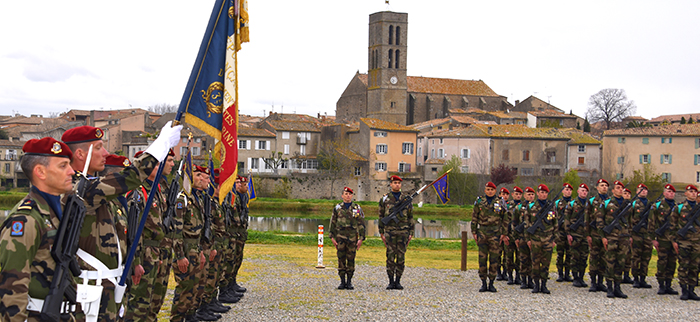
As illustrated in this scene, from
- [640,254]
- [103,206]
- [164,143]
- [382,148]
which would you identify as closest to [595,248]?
[640,254]

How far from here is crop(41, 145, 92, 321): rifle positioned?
421cm

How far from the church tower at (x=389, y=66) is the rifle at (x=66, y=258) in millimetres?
99939

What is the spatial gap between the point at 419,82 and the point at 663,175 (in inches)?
1930

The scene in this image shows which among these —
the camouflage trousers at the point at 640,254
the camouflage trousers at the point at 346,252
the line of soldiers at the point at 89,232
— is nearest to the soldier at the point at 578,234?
the camouflage trousers at the point at 640,254

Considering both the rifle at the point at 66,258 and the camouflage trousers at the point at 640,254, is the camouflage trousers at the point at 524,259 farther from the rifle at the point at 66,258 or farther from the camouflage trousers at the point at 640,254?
the rifle at the point at 66,258

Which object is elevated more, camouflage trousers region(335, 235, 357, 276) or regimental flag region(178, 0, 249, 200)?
regimental flag region(178, 0, 249, 200)

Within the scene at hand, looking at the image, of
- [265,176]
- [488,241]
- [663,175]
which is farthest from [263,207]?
[663,175]

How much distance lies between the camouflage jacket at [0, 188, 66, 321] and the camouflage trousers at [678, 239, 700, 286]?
12.7m

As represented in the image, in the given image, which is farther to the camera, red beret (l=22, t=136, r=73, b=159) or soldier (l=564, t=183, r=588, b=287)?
soldier (l=564, t=183, r=588, b=287)

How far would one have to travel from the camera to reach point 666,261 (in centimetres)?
1327

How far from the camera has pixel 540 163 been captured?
75375mm

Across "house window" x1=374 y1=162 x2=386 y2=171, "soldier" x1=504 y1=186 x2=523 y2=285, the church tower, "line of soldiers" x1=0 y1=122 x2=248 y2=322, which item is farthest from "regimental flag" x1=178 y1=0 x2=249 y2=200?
the church tower

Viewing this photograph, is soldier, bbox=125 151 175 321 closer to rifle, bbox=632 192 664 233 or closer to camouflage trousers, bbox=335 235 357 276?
camouflage trousers, bbox=335 235 357 276

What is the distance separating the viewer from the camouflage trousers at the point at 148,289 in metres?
6.65
